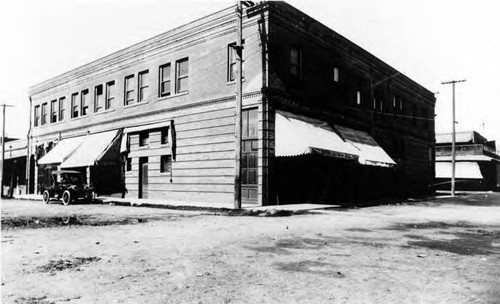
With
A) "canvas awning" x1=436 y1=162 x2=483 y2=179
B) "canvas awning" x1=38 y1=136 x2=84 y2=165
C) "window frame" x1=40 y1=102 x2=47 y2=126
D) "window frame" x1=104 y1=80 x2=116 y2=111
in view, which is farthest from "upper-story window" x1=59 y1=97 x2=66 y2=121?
"canvas awning" x1=436 y1=162 x2=483 y2=179

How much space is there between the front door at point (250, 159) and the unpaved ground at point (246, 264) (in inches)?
278

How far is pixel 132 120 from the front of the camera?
24078 millimetres

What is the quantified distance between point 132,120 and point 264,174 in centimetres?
1076

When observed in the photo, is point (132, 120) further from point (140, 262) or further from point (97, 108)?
point (140, 262)

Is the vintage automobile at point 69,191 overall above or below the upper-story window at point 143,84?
below

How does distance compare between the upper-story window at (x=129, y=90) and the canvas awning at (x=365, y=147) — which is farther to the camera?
the upper-story window at (x=129, y=90)

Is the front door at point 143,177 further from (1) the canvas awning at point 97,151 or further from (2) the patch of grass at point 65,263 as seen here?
(2) the patch of grass at point 65,263

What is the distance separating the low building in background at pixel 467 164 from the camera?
45.4 m

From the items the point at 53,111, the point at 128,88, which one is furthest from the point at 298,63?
the point at 53,111

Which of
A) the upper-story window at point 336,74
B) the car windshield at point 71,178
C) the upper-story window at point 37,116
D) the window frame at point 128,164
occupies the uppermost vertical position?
the upper-story window at point 336,74

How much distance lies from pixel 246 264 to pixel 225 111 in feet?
44.0

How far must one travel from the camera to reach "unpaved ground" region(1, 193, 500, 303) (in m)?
4.64

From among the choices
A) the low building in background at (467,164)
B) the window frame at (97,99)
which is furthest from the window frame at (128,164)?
the low building in background at (467,164)

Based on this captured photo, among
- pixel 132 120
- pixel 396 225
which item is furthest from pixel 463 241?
pixel 132 120
